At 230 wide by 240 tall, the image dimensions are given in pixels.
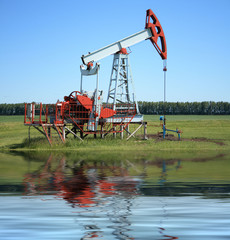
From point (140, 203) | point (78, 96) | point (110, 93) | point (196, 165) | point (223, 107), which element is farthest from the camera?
point (223, 107)

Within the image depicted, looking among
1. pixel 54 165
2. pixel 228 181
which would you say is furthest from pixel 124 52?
pixel 228 181

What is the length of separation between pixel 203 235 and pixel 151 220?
109cm

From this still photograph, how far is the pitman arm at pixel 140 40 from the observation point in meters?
26.0

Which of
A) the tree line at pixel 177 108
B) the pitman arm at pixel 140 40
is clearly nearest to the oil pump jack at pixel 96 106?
the pitman arm at pixel 140 40

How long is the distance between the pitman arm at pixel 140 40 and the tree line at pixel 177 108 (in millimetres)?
75876

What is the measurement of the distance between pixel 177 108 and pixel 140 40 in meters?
79.4

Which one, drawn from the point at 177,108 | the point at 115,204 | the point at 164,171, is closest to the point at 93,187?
the point at 115,204

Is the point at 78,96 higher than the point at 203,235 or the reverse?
higher

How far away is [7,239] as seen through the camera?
5.59m

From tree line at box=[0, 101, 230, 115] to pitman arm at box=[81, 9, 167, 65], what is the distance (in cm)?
7588

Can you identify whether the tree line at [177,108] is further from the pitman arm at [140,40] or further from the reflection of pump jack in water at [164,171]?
the reflection of pump jack in water at [164,171]

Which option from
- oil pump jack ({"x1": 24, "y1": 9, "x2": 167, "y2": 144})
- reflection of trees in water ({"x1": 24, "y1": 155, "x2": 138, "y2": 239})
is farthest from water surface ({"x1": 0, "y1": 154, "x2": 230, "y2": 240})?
oil pump jack ({"x1": 24, "y1": 9, "x2": 167, "y2": 144})

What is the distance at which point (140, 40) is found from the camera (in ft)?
88.8

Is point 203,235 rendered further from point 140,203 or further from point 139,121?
point 139,121
